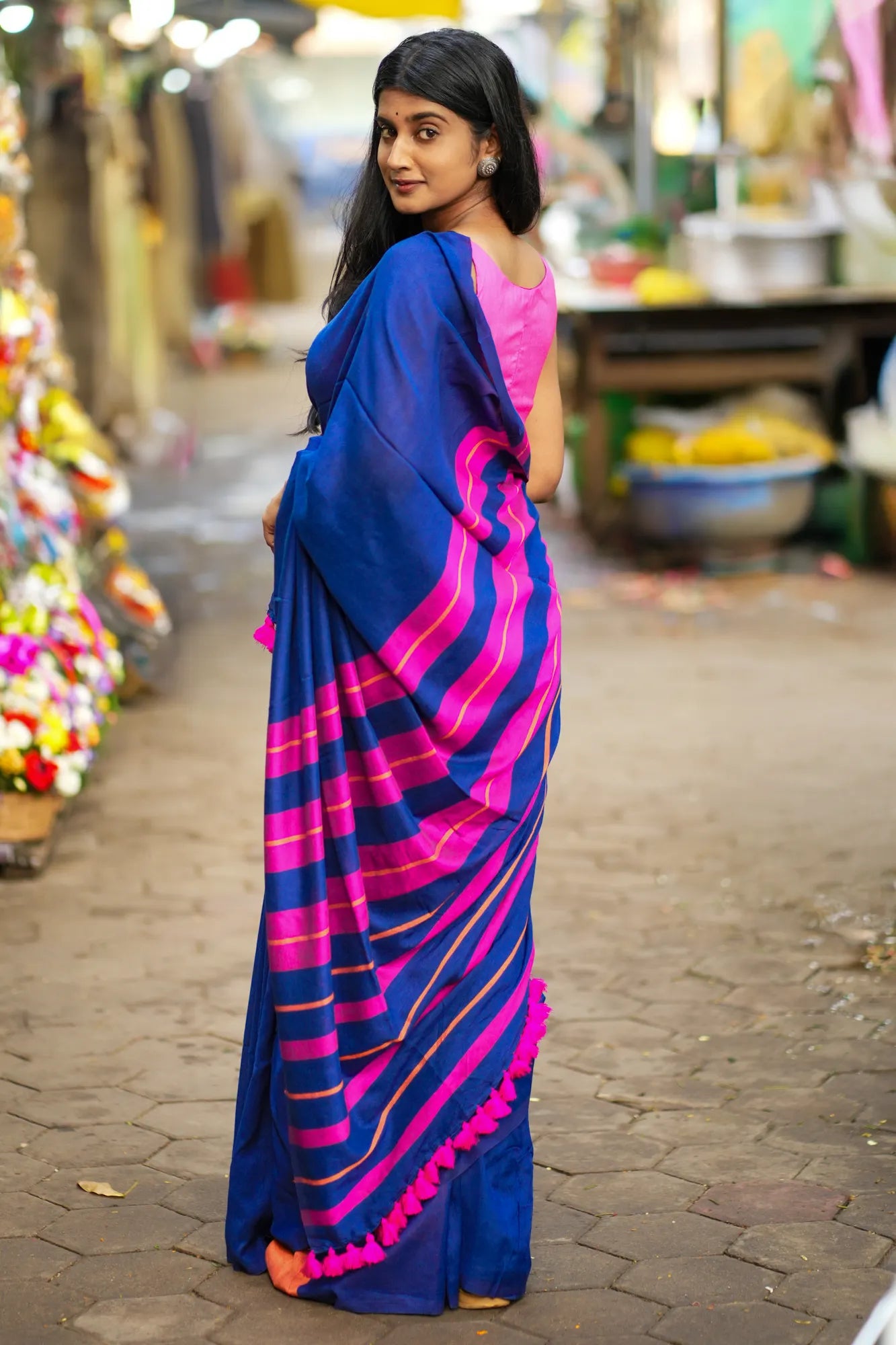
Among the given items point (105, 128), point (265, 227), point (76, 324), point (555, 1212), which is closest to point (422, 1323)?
point (555, 1212)

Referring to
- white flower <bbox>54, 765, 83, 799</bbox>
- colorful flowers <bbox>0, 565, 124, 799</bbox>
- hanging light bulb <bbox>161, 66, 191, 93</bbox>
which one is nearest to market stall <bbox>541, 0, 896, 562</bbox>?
colorful flowers <bbox>0, 565, 124, 799</bbox>

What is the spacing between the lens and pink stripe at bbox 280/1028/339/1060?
2664 mm

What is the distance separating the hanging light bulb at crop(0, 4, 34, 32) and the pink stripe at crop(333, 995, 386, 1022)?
578 cm

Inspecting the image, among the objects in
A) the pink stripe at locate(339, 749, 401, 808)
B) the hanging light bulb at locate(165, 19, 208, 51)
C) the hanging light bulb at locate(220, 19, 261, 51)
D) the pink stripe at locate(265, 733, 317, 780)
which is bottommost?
the pink stripe at locate(339, 749, 401, 808)

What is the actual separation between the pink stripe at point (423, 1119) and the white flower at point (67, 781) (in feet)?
8.57

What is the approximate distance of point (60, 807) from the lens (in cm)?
536

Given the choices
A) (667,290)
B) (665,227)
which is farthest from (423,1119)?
(665,227)

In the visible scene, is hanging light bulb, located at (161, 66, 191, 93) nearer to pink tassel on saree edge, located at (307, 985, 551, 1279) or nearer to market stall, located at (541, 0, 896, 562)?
market stall, located at (541, 0, 896, 562)

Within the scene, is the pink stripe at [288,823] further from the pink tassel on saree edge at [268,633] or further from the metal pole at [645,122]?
the metal pole at [645,122]

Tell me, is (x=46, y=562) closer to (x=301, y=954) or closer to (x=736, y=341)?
(x=301, y=954)

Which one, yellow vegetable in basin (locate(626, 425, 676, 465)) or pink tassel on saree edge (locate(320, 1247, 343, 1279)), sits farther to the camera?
yellow vegetable in basin (locate(626, 425, 676, 465))

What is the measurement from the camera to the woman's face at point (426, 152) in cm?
258

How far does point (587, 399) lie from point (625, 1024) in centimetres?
598

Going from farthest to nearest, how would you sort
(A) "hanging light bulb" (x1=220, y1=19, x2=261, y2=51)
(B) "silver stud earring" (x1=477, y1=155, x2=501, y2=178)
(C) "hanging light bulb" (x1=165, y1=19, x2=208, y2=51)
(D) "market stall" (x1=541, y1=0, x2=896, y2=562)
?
(A) "hanging light bulb" (x1=220, y1=19, x2=261, y2=51), (C) "hanging light bulb" (x1=165, y1=19, x2=208, y2=51), (D) "market stall" (x1=541, y1=0, x2=896, y2=562), (B) "silver stud earring" (x1=477, y1=155, x2=501, y2=178)
